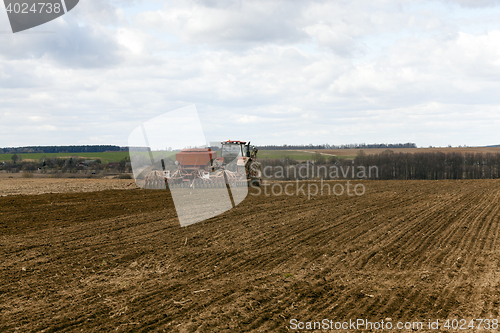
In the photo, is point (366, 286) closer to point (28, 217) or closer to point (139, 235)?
point (139, 235)

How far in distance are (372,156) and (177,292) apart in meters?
59.5

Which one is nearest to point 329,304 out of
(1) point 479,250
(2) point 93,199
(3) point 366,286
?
(3) point 366,286

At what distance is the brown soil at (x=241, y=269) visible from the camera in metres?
4.97

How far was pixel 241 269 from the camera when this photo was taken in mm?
6906

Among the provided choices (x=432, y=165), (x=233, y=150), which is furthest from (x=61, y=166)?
(x=432, y=165)

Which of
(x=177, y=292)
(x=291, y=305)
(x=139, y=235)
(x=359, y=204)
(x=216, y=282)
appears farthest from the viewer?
(x=359, y=204)

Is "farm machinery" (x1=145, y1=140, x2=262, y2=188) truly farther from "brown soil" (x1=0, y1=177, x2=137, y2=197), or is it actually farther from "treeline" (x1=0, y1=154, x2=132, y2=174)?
"treeline" (x1=0, y1=154, x2=132, y2=174)

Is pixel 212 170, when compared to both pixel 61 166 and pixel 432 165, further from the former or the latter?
pixel 432 165

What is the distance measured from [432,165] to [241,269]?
59.4m

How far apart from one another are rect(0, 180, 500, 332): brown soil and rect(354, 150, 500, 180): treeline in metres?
47.1

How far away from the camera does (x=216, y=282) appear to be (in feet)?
20.3

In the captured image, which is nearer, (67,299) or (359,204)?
(67,299)

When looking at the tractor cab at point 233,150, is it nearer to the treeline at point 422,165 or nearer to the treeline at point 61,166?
the treeline at point 61,166

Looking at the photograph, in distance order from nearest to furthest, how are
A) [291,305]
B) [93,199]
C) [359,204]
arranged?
[291,305], [359,204], [93,199]
